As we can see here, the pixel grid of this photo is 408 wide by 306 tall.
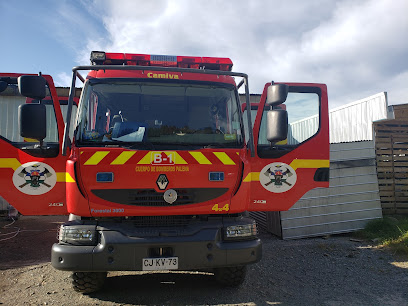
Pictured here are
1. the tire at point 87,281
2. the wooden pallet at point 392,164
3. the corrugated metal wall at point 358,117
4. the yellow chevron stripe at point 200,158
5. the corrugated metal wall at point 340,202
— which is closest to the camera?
the yellow chevron stripe at point 200,158

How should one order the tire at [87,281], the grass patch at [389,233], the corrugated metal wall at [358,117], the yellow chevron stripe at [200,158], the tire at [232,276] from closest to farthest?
the yellow chevron stripe at [200,158]
the tire at [87,281]
the tire at [232,276]
the grass patch at [389,233]
the corrugated metal wall at [358,117]

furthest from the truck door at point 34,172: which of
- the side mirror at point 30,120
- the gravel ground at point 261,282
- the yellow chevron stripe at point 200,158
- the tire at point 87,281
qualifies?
the yellow chevron stripe at point 200,158

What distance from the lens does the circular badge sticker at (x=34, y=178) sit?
3.55 m

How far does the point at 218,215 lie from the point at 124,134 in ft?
4.48

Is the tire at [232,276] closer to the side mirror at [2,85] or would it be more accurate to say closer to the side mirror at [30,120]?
the side mirror at [30,120]

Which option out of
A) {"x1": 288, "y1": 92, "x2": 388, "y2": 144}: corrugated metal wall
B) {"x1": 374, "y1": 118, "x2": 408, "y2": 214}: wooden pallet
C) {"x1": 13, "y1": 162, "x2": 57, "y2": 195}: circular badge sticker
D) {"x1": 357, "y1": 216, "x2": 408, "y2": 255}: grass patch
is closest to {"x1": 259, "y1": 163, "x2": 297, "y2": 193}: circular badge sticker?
{"x1": 13, "y1": 162, "x2": 57, "y2": 195}: circular badge sticker

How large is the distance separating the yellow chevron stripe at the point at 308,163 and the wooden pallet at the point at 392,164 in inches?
208

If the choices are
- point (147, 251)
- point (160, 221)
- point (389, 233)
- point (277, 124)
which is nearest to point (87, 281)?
point (147, 251)

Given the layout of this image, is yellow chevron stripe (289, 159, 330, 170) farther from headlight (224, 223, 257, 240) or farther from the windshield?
headlight (224, 223, 257, 240)

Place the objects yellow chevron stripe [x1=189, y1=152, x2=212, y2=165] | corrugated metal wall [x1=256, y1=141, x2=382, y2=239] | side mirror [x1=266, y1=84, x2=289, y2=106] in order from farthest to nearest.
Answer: corrugated metal wall [x1=256, y1=141, x2=382, y2=239], side mirror [x1=266, y1=84, x2=289, y2=106], yellow chevron stripe [x1=189, y1=152, x2=212, y2=165]

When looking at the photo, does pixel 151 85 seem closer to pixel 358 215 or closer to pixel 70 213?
pixel 70 213

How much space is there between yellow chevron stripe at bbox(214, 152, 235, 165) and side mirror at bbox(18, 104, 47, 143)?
6.08 ft

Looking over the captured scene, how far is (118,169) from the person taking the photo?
130 inches

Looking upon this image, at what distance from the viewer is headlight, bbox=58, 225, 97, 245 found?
322cm
